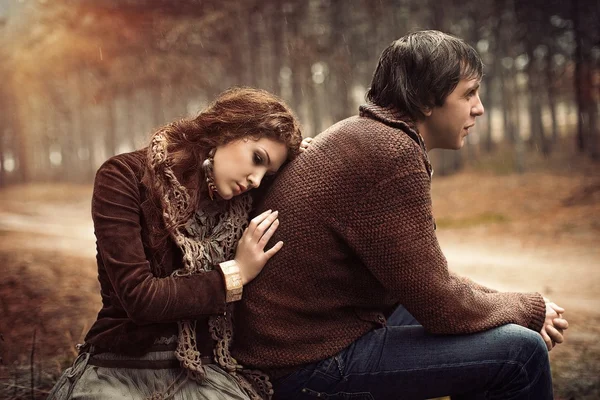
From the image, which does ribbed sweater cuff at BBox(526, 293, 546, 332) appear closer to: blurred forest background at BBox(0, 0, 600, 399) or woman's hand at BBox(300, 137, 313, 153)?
woman's hand at BBox(300, 137, 313, 153)

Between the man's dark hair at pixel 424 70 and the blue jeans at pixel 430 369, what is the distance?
0.85 metres

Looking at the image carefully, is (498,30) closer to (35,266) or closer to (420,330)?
(35,266)

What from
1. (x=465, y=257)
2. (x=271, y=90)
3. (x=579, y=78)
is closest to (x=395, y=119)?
(x=465, y=257)

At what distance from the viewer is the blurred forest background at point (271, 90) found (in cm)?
505

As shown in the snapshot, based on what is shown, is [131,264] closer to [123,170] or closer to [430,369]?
[123,170]

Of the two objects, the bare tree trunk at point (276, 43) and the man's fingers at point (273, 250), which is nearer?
the man's fingers at point (273, 250)

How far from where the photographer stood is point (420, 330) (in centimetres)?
199

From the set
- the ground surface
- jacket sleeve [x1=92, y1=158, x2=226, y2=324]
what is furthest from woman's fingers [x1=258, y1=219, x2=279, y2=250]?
the ground surface

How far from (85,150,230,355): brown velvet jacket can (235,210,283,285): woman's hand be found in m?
0.10

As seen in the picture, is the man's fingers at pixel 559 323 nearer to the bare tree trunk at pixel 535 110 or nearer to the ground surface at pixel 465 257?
the ground surface at pixel 465 257

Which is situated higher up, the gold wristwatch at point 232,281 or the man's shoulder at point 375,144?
the man's shoulder at point 375,144

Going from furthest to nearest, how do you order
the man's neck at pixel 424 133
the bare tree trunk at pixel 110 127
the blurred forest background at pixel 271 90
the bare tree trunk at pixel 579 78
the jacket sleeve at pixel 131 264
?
the bare tree trunk at pixel 110 127 → the bare tree trunk at pixel 579 78 → the blurred forest background at pixel 271 90 → the man's neck at pixel 424 133 → the jacket sleeve at pixel 131 264

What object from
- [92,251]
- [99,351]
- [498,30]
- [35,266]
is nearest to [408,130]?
[99,351]

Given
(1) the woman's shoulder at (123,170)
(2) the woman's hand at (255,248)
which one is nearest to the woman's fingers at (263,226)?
(2) the woman's hand at (255,248)
